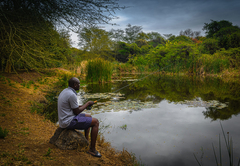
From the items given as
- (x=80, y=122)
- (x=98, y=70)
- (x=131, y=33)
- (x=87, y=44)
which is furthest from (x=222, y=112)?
(x=131, y=33)

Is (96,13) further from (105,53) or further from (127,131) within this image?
(105,53)

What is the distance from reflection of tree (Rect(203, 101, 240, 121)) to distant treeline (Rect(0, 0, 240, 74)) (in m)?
3.68

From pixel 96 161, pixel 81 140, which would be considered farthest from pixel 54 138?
pixel 96 161

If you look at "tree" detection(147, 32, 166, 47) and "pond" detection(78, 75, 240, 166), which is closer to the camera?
"pond" detection(78, 75, 240, 166)

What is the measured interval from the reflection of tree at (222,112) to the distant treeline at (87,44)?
368cm

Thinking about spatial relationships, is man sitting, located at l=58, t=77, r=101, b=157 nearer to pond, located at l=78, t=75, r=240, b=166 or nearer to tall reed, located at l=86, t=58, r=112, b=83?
pond, located at l=78, t=75, r=240, b=166

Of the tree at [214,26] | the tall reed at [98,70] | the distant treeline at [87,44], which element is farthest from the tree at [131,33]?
the tall reed at [98,70]

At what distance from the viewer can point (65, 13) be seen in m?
5.56

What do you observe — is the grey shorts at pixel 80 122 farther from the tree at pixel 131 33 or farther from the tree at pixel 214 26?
the tree at pixel 131 33

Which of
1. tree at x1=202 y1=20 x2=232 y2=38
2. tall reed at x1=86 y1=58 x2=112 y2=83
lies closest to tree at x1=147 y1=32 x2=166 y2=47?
tree at x1=202 y1=20 x2=232 y2=38

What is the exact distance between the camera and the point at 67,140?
2990mm

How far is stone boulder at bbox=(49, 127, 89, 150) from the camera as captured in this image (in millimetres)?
2975

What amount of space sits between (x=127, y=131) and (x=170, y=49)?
966 inches

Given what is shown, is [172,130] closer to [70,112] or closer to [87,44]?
[70,112]
